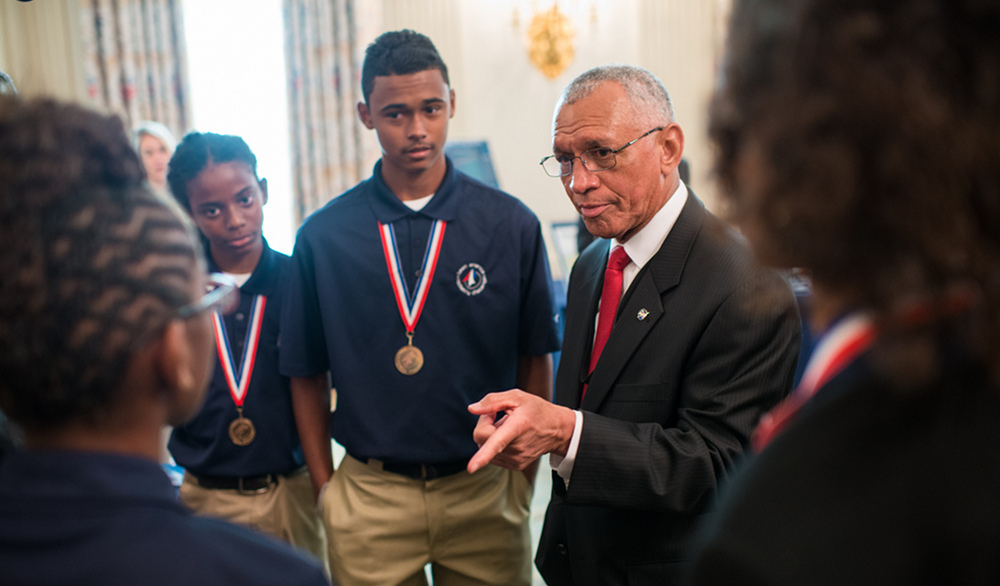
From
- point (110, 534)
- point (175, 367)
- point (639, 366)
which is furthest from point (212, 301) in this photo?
point (639, 366)

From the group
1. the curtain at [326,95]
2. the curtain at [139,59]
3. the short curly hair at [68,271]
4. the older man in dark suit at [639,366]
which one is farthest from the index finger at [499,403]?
the curtain at [139,59]

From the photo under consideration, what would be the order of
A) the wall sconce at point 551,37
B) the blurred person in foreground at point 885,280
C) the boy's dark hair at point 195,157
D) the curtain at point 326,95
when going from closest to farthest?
1. the blurred person in foreground at point 885,280
2. the boy's dark hair at point 195,157
3. the wall sconce at point 551,37
4. the curtain at point 326,95

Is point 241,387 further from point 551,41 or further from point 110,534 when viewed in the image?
point 551,41

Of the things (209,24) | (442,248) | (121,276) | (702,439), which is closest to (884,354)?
(121,276)

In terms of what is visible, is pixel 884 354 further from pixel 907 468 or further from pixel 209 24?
pixel 209 24

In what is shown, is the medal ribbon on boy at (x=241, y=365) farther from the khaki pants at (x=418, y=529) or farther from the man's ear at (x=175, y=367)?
the man's ear at (x=175, y=367)

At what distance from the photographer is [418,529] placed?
186 cm

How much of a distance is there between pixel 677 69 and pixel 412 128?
4.59 meters

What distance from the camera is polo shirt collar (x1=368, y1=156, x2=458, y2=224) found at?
1953mm

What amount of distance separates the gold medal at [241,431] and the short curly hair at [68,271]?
1320 millimetres

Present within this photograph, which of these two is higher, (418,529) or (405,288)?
(405,288)

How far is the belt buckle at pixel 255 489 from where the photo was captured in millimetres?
1943

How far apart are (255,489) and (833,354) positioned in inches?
70.4

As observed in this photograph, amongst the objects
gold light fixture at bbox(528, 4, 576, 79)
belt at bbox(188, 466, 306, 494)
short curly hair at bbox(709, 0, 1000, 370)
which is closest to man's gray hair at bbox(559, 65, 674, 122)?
short curly hair at bbox(709, 0, 1000, 370)
